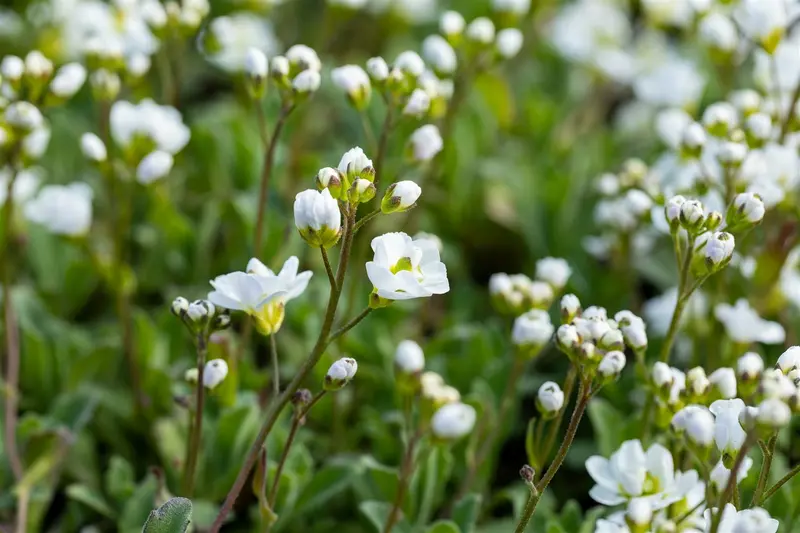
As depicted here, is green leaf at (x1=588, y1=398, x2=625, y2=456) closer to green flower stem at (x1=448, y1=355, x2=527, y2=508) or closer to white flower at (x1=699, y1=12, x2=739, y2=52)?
green flower stem at (x1=448, y1=355, x2=527, y2=508)

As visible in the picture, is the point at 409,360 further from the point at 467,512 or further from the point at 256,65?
the point at 256,65

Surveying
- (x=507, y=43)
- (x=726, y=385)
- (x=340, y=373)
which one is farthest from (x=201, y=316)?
(x=507, y=43)

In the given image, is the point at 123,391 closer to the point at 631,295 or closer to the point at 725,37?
the point at 631,295

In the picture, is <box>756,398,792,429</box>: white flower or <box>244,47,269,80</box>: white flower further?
<box>244,47,269,80</box>: white flower

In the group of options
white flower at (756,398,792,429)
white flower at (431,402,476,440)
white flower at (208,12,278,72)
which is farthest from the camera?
white flower at (208,12,278,72)

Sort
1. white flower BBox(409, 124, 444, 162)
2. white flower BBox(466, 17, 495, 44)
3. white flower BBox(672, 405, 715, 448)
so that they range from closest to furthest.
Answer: white flower BBox(672, 405, 715, 448), white flower BBox(409, 124, 444, 162), white flower BBox(466, 17, 495, 44)

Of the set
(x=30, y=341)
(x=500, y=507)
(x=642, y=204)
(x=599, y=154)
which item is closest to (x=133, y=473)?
(x=30, y=341)

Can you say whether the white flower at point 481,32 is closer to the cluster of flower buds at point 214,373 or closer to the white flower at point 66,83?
the white flower at point 66,83

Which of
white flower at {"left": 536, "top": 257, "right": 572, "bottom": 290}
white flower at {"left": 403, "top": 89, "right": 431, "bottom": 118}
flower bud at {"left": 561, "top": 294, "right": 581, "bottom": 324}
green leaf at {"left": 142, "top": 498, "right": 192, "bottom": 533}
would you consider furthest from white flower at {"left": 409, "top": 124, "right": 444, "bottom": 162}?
green leaf at {"left": 142, "top": 498, "right": 192, "bottom": 533}

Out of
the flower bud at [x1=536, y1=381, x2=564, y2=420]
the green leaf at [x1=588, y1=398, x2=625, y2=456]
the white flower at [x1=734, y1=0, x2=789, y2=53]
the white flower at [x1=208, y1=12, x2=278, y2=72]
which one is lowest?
the green leaf at [x1=588, y1=398, x2=625, y2=456]
